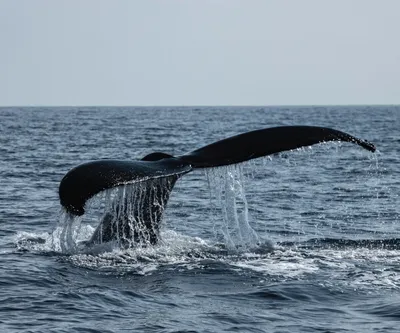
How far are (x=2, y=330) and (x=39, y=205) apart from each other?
9341 mm

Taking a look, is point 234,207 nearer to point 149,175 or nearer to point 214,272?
point 214,272

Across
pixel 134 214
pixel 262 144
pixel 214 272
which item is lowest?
pixel 214 272

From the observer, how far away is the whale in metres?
7.80

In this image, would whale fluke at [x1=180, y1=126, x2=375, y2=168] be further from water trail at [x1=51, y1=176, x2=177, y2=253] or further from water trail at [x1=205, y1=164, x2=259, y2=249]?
water trail at [x1=51, y1=176, x2=177, y2=253]

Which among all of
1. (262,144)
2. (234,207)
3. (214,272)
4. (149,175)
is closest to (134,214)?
(214,272)

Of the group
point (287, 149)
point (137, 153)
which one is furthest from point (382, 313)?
point (137, 153)

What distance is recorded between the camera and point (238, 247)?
1199 centimetres

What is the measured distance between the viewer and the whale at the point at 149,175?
25.6 ft

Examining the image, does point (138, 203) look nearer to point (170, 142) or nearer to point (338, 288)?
point (338, 288)

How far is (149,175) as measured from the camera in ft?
28.3

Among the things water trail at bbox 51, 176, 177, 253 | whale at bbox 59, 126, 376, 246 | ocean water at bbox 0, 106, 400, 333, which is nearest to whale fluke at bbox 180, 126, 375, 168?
whale at bbox 59, 126, 376, 246

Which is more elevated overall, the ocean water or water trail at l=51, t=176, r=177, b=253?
water trail at l=51, t=176, r=177, b=253

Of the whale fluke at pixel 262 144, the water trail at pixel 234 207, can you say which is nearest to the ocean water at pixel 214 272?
the water trail at pixel 234 207

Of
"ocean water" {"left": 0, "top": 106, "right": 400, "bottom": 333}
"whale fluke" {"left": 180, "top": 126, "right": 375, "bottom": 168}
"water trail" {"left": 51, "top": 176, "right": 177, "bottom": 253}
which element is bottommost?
"ocean water" {"left": 0, "top": 106, "right": 400, "bottom": 333}
